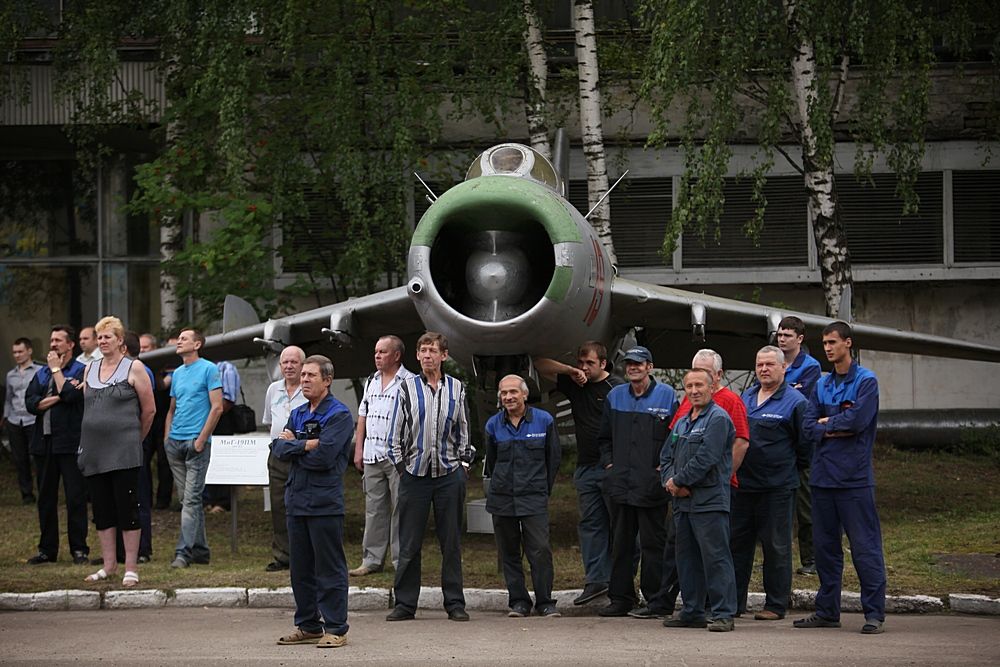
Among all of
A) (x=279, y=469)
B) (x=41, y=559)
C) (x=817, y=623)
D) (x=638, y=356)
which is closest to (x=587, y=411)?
(x=638, y=356)

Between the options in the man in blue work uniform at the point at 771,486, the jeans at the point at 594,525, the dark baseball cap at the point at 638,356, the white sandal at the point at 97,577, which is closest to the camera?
the man in blue work uniform at the point at 771,486

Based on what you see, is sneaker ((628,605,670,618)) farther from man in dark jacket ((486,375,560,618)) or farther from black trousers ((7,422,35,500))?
black trousers ((7,422,35,500))

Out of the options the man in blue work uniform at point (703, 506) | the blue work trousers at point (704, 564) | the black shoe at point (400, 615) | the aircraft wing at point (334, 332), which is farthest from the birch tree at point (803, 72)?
the black shoe at point (400, 615)

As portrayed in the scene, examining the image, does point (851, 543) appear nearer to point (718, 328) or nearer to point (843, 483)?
point (843, 483)

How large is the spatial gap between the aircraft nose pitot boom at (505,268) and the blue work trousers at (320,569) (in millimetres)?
2918

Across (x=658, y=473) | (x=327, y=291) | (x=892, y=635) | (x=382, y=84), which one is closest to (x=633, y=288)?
(x=658, y=473)

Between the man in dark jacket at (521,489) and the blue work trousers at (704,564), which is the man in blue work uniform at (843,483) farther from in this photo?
the man in dark jacket at (521,489)

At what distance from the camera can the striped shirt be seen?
378 inches

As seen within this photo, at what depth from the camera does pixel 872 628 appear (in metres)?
8.53

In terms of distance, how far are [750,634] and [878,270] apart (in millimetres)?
13717

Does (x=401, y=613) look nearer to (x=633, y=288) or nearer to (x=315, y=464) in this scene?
(x=315, y=464)

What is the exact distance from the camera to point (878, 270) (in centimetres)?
2125

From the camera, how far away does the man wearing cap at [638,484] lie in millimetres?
9602

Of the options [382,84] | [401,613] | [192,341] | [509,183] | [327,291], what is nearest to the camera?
[401,613]
